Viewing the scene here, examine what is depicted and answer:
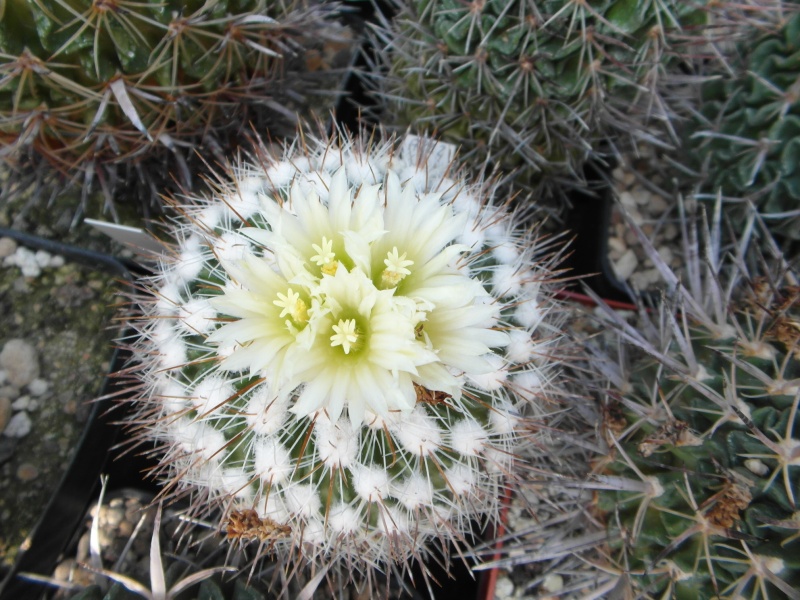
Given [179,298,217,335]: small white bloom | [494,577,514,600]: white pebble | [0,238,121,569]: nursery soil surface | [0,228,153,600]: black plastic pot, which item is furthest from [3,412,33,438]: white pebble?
[494,577,514,600]: white pebble

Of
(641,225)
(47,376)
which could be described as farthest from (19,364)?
(641,225)

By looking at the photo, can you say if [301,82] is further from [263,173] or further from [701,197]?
[701,197]

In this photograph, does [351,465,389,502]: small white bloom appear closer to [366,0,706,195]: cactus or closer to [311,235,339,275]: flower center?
[311,235,339,275]: flower center

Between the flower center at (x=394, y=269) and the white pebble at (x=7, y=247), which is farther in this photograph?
the white pebble at (x=7, y=247)

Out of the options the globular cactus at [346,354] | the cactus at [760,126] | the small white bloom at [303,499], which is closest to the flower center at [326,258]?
the globular cactus at [346,354]

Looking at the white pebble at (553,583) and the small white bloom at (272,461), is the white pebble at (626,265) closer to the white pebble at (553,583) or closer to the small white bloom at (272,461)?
the white pebble at (553,583)
